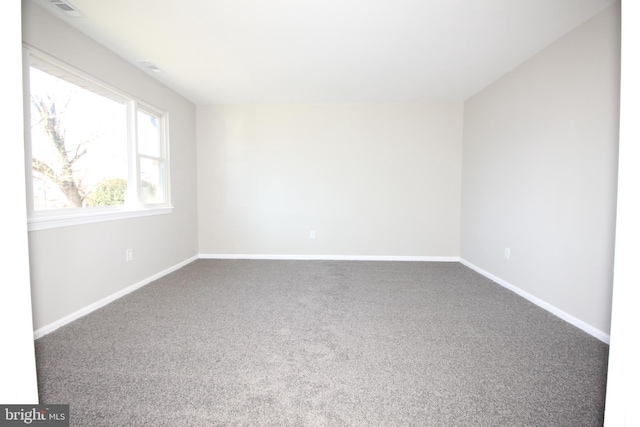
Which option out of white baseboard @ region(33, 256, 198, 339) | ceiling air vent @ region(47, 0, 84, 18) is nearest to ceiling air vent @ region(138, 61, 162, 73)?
ceiling air vent @ region(47, 0, 84, 18)

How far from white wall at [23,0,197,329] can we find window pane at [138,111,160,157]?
0.65ft

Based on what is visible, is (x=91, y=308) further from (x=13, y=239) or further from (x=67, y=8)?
(x=67, y=8)

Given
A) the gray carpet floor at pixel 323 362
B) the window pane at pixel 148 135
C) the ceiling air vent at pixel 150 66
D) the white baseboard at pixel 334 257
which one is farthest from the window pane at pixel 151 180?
the white baseboard at pixel 334 257

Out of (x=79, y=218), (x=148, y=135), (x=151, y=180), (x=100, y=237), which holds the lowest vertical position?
(x=100, y=237)

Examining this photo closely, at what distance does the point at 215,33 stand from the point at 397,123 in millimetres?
2945

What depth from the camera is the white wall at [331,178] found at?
4.52m

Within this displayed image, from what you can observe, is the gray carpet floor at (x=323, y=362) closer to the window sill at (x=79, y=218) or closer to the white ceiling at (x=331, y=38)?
the window sill at (x=79, y=218)

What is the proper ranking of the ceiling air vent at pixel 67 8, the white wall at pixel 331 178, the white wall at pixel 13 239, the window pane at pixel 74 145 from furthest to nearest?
the white wall at pixel 331 178
the window pane at pixel 74 145
the ceiling air vent at pixel 67 8
the white wall at pixel 13 239

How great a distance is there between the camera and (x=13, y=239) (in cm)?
77

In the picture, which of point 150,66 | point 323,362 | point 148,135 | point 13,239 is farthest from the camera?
point 148,135

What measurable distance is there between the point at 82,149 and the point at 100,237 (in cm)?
81

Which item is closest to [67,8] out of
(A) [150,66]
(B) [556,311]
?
(A) [150,66]

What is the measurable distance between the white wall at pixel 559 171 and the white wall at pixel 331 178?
0.88 metres
